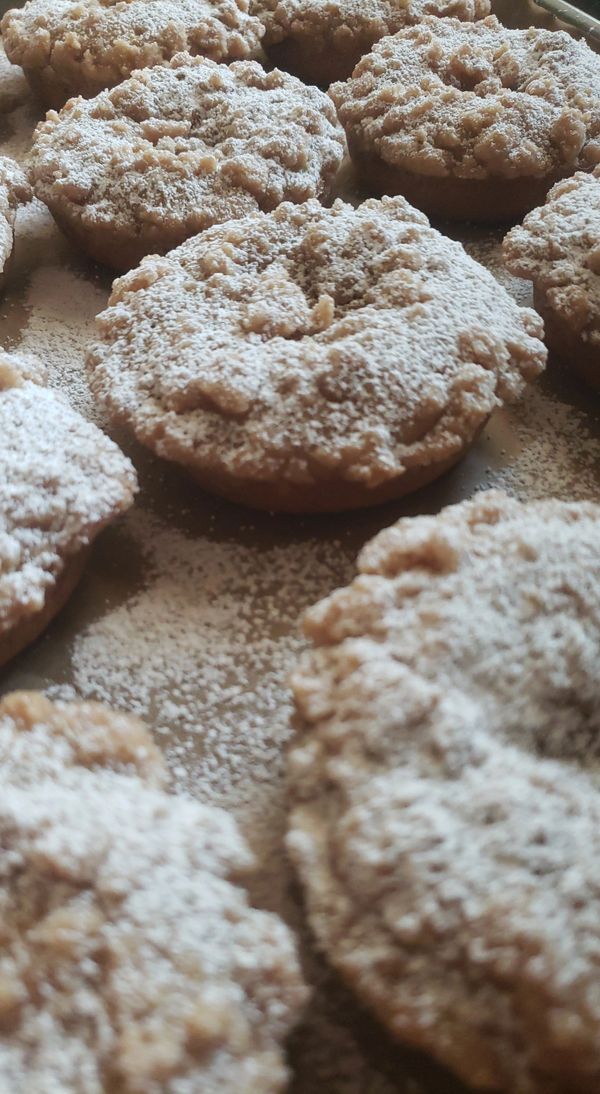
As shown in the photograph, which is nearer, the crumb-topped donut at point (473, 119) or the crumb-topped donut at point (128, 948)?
the crumb-topped donut at point (128, 948)

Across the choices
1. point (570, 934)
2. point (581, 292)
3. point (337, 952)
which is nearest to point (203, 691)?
point (337, 952)

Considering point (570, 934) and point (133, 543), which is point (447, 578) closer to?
point (570, 934)

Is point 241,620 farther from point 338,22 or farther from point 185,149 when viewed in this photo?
point 338,22

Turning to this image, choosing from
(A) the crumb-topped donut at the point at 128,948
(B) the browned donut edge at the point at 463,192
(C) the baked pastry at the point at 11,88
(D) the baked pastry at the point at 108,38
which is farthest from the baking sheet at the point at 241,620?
(C) the baked pastry at the point at 11,88

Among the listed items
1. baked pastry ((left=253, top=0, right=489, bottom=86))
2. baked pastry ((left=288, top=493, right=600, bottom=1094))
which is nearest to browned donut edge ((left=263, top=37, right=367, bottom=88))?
baked pastry ((left=253, top=0, right=489, bottom=86))

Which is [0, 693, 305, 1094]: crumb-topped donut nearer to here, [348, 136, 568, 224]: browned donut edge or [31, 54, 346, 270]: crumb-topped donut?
[31, 54, 346, 270]: crumb-topped donut

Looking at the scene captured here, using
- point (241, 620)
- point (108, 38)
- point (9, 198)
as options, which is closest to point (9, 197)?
point (9, 198)

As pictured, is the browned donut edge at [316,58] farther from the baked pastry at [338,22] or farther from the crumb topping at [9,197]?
the crumb topping at [9,197]
